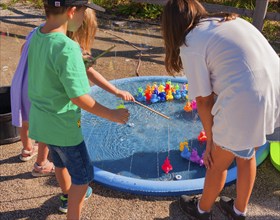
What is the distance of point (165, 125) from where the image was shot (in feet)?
11.4

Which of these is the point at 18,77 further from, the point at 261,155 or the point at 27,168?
the point at 261,155

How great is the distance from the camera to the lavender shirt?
2426 mm

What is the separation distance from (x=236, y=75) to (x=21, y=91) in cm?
146

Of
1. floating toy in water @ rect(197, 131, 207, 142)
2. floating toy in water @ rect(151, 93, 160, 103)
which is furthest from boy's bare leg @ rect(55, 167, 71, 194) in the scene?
floating toy in water @ rect(151, 93, 160, 103)

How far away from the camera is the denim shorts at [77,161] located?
1934mm

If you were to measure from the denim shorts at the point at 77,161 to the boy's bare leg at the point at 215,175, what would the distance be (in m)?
0.67

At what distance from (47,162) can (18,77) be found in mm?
678

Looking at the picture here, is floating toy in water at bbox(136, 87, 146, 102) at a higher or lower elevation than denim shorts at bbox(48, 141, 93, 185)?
lower

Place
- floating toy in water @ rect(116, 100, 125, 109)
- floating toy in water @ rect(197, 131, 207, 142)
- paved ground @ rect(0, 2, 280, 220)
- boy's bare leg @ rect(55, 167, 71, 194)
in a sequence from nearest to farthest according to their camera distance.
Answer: boy's bare leg @ rect(55, 167, 71, 194), paved ground @ rect(0, 2, 280, 220), floating toy in water @ rect(197, 131, 207, 142), floating toy in water @ rect(116, 100, 125, 109)

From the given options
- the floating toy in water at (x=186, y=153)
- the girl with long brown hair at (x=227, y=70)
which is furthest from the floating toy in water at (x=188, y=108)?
the girl with long brown hair at (x=227, y=70)

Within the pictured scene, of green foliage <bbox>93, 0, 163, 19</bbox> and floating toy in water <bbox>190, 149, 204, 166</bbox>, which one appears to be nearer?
floating toy in water <bbox>190, 149, 204, 166</bbox>

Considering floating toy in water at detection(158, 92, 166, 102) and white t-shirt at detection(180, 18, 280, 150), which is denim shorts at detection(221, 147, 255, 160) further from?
floating toy in water at detection(158, 92, 166, 102)

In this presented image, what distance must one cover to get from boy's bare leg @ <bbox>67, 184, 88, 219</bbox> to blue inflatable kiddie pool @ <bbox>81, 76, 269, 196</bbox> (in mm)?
506

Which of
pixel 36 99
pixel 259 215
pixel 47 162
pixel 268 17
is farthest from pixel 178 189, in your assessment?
pixel 268 17
